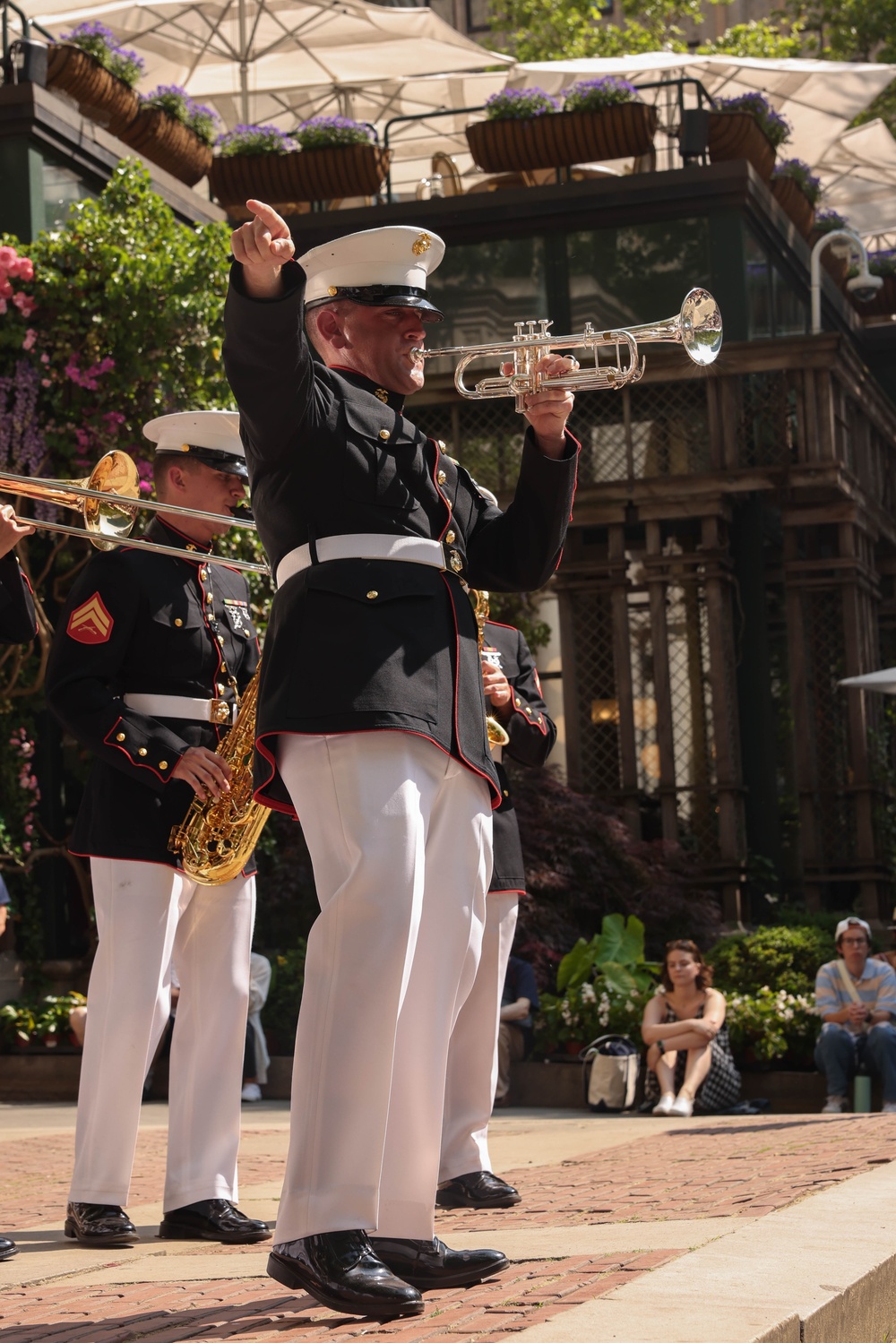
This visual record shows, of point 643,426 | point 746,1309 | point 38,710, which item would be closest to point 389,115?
point 643,426

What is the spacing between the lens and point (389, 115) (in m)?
22.4

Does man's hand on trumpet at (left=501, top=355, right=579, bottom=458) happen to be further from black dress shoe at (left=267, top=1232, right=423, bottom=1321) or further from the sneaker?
the sneaker

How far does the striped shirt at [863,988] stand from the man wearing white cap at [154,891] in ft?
22.2

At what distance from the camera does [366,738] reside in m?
3.59

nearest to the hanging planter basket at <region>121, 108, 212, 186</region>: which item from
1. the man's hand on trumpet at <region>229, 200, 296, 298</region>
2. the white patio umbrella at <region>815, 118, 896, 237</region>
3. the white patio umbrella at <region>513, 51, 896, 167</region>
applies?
the white patio umbrella at <region>513, 51, 896, 167</region>

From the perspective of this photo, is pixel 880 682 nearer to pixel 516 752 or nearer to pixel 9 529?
pixel 516 752

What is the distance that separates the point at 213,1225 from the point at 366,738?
187 centimetres

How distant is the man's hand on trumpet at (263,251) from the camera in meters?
3.43

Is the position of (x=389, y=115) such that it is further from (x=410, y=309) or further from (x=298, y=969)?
(x=410, y=309)

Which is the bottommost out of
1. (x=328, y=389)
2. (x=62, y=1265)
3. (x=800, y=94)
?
(x=62, y=1265)

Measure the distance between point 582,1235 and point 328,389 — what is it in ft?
6.73

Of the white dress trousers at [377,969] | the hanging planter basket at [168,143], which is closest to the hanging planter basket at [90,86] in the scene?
the hanging planter basket at [168,143]

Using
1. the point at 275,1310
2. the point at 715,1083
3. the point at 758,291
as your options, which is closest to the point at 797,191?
the point at 758,291

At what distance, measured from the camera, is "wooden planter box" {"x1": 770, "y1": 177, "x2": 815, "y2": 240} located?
64.7 ft
